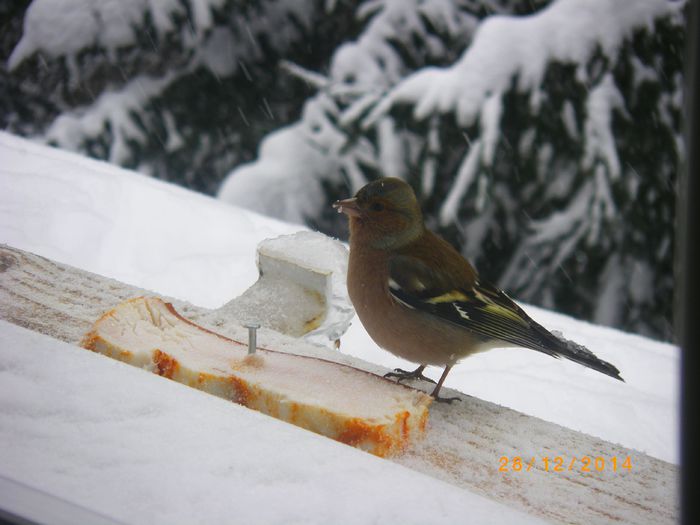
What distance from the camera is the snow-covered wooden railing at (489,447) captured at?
1.28 metres

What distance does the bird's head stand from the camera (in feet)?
6.12

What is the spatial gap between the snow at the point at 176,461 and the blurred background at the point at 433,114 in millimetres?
2841

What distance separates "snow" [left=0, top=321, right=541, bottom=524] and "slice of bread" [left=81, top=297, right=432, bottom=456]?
17 centimetres

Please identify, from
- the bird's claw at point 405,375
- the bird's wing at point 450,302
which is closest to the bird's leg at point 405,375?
the bird's claw at point 405,375

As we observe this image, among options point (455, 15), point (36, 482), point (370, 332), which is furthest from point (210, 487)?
point (455, 15)

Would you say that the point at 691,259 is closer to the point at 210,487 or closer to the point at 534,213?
the point at 210,487

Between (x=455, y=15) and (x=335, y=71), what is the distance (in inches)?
34.0

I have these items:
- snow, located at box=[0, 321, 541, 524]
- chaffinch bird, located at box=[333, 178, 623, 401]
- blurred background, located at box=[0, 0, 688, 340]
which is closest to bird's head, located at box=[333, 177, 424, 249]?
chaffinch bird, located at box=[333, 178, 623, 401]

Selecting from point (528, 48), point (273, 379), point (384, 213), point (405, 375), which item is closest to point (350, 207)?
point (384, 213)

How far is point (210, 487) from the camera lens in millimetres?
1007

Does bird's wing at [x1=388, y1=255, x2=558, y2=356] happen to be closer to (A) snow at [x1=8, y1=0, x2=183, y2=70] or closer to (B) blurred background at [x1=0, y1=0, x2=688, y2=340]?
(B) blurred background at [x1=0, y1=0, x2=688, y2=340]

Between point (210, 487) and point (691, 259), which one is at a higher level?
point (691, 259)

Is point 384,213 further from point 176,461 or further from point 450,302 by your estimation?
point 176,461

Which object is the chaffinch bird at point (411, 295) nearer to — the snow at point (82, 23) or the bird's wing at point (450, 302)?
the bird's wing at point (450, 302)
